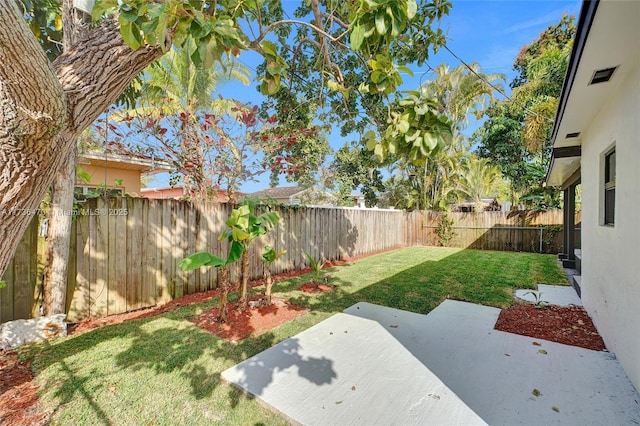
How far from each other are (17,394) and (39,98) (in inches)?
106

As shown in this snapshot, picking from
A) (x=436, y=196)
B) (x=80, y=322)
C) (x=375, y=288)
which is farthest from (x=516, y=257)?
(x=80, y=322)

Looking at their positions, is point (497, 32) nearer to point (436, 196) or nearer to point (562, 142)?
point (562, 142)

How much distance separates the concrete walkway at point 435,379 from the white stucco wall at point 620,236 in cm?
40

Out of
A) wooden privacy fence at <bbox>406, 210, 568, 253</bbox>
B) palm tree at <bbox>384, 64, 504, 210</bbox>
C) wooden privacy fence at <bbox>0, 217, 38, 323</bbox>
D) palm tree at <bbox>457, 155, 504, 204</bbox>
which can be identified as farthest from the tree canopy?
wooden privacy fence at <bbox>0, 217, 38, 323</bbox>

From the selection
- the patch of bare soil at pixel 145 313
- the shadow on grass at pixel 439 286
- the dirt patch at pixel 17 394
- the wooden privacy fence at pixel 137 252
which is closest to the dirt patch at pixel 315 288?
the shadow on grass at pixel 439 286

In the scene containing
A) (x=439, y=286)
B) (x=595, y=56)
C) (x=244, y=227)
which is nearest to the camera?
(x=595, y=56)

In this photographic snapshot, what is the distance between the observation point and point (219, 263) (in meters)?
3.94

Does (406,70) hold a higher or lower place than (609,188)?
higher

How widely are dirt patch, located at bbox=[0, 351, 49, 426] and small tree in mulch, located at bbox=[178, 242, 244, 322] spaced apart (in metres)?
1.62

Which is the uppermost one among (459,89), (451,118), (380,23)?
(459,89)

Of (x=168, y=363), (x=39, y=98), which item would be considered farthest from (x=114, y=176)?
(x=39, y=98)

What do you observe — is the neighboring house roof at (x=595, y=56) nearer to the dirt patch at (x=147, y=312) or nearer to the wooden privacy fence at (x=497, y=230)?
→ the dirt patch at (x=147, y=312)

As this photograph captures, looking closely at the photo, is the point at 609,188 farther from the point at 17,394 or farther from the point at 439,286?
the point at 17,394

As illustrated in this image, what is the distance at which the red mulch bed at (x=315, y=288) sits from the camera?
6.05 metres
